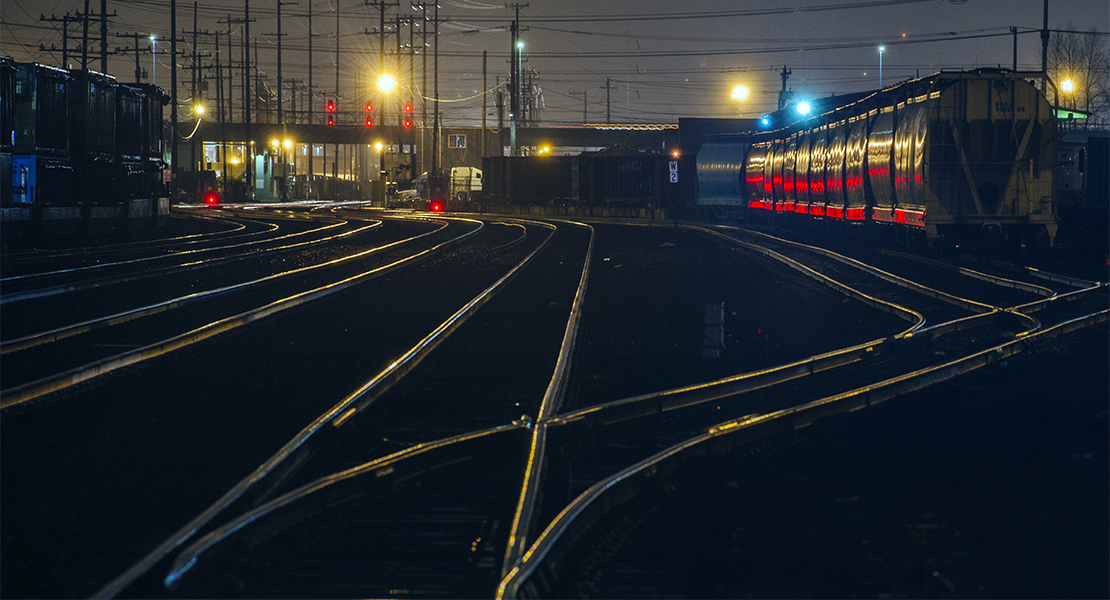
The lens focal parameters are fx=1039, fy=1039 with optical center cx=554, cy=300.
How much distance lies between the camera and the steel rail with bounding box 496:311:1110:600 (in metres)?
4.14

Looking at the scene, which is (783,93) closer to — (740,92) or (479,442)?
(740,92)

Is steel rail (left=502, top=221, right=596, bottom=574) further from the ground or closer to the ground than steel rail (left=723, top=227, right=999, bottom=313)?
closer to the ground

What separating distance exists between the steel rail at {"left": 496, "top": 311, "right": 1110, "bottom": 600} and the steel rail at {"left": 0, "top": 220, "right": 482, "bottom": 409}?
14.8 feet

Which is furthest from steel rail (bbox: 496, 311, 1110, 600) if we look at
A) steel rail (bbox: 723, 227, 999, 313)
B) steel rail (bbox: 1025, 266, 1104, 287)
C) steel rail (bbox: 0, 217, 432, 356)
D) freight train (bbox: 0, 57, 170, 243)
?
freight train (bbox: 0, 57, 170, 243)

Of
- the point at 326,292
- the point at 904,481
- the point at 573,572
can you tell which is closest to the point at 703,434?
the point at 904,481

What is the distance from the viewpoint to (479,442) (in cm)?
615

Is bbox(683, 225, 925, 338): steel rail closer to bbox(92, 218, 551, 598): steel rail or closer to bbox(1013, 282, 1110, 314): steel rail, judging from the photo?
bbox(1013, 282, 1110, 314): steel rail

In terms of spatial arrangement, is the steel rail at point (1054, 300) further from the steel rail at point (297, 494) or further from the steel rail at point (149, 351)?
the steel rail at point (149, 351)

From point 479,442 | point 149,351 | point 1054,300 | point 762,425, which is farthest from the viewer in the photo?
point 1054,300

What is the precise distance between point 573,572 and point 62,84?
24.6 metres

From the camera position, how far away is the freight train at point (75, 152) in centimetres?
2269

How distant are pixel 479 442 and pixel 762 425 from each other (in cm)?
181

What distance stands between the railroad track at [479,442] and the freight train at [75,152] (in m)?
13.3

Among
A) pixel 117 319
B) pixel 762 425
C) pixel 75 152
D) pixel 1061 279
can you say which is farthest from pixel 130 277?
pixel 1061 279
